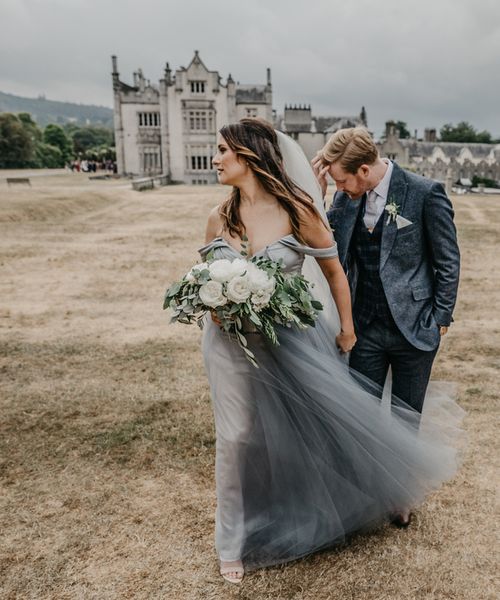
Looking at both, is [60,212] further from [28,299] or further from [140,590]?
[140,590]

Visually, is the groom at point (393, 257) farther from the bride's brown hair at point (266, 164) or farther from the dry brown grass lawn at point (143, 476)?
the dry brown grass lawn at point (143, 476)

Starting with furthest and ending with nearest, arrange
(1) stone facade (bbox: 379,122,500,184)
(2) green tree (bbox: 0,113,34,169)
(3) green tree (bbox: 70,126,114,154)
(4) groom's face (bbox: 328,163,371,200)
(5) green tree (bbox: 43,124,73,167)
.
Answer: (3) green tree (bbox: 70,126,114,154), (5) green tree (bbox: 43,124,73,167), (1) stone facade (bbox: 379,122,500,184), (2) green tree (bbox: 0,113,34,169), (4) groom's face (bbox: 328,163,371,200)

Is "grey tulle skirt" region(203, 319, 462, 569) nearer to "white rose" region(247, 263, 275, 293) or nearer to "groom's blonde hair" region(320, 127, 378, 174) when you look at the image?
"white rose" region(247, 263, 275, 293)

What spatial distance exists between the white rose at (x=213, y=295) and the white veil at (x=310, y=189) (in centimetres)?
102

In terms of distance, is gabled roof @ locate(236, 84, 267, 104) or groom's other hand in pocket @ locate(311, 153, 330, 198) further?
gabled roof @ locate(236, 84, 267, 104)

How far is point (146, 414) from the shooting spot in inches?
224

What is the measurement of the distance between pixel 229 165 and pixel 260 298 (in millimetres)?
938

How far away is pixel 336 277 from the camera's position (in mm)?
3373

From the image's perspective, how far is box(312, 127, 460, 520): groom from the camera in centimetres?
340

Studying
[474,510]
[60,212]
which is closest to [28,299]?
[474,510]

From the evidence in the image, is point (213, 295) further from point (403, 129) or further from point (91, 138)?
point (91, 138)

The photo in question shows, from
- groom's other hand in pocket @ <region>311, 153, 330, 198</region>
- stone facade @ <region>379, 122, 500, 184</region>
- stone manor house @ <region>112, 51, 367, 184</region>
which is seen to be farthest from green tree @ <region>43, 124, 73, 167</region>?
groom's other hand in pocket @ <region>311, 153, 330, 198</region>

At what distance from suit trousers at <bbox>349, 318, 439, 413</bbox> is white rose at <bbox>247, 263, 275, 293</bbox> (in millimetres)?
1094

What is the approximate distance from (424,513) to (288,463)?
1317 mm
